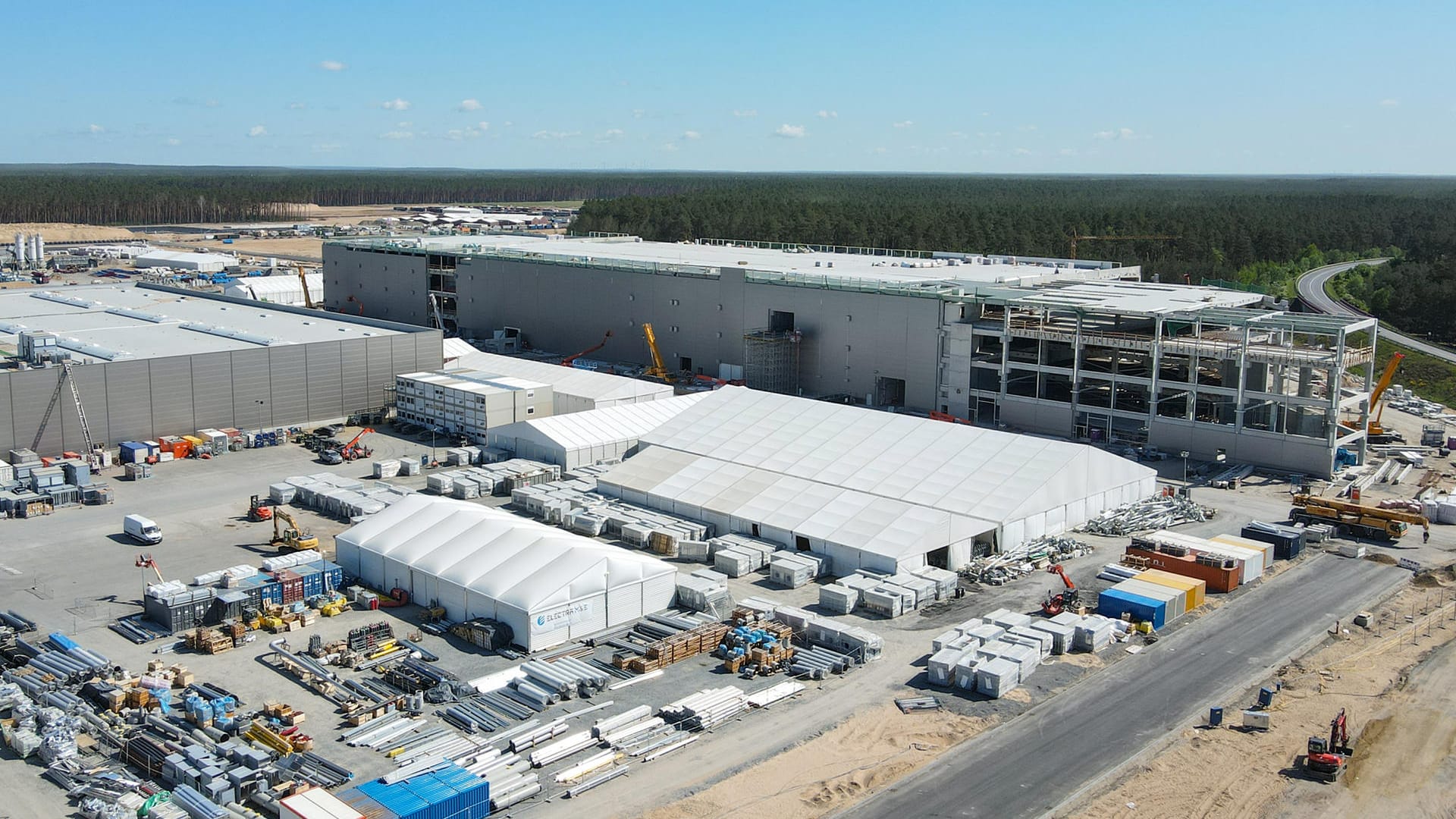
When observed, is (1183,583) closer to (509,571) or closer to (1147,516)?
(1147,516)

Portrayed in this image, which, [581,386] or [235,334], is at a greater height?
[235,334]

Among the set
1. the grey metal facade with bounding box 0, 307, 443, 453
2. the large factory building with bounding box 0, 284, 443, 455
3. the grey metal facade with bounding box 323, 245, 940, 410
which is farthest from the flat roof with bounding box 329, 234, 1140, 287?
the grey metal facade with bounding box 0, 307, 443, 453

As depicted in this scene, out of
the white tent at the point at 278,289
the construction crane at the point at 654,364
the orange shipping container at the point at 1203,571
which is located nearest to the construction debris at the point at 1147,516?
the orange shipping container at the point at 1203,571

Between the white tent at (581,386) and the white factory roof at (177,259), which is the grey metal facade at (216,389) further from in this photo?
the white factory roof at (177,259)

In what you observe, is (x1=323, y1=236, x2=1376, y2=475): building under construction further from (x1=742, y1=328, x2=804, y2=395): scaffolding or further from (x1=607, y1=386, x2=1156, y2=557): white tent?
(x1=607, y1=386, x2=1156, y2=557): white tent

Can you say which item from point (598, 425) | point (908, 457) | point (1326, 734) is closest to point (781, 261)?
point (598, 425)

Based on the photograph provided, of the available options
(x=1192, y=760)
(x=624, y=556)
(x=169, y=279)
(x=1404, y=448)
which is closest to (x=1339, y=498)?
(x=1404, y=448)

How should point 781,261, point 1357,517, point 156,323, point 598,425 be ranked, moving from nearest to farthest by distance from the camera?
1. point 1357,517
2. point 598,425
3. point 156,323
4. point 781,261
